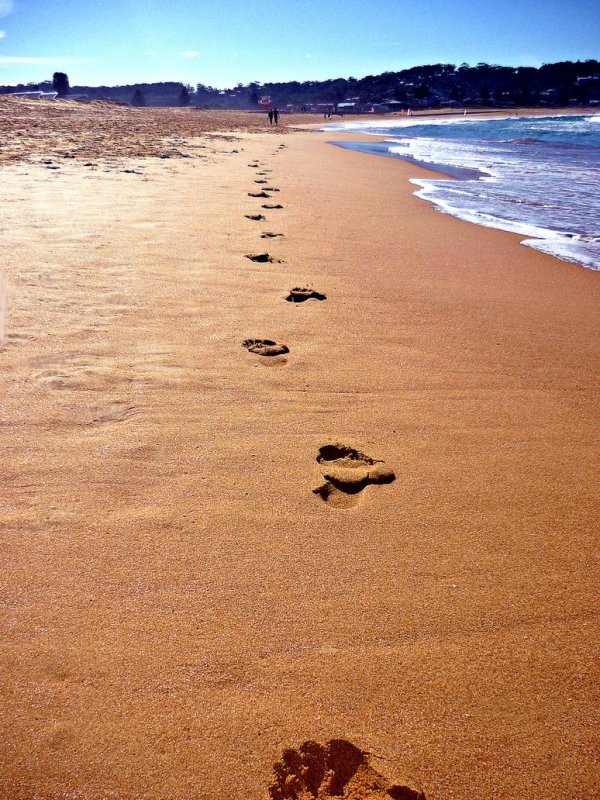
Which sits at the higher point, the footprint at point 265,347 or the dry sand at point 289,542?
the footprint at point 265,347

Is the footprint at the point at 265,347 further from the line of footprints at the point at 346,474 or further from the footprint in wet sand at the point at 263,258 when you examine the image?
the footprint in wet sand at the point at 263,258

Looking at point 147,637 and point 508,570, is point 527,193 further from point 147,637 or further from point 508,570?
point 147,637

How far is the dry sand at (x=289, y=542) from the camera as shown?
39.2 inches

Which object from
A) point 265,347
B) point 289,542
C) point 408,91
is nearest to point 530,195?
point 265,347

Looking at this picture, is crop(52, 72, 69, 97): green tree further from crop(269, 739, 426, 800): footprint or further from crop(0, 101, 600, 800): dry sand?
crop(269, 739, 426, 800): footprint

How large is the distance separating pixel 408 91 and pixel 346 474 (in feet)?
319

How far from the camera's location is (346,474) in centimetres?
172

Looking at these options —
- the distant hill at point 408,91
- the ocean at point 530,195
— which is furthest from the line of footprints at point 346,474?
the distant hill at point 408,91

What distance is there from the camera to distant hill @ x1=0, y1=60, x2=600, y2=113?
2773 inches

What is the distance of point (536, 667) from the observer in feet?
3.86

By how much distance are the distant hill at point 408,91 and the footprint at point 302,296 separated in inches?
2749

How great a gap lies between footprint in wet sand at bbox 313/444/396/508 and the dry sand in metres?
0.01

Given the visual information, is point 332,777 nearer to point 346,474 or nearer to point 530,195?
point 346,474

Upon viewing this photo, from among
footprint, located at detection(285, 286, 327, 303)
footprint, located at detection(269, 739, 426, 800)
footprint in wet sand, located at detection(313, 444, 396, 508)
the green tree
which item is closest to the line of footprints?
footprint in wet sand, located at detection(313, 444, 396, 508)
